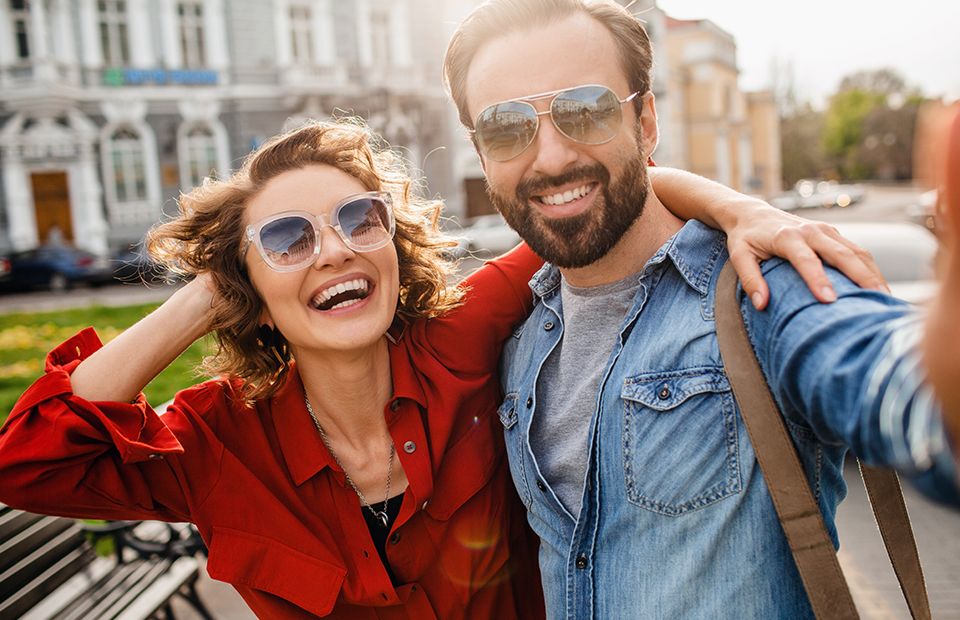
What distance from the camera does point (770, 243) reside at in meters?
1.66

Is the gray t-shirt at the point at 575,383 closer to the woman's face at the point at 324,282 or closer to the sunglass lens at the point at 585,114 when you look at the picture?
the sunglass lens at the point at 585,114

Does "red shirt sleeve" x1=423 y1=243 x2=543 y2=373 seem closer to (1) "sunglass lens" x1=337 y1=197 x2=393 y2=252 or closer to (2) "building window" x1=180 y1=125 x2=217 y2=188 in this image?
(1) "sunglass lens" x1=337 y1=197 x2=393 y2=252

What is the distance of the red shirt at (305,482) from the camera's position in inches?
79.2

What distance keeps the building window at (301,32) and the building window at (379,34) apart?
2464 mm

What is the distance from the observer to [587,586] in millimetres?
1874

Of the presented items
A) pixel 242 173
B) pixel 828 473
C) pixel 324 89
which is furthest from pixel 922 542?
pixel 324 89

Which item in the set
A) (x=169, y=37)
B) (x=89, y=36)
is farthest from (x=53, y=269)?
(x=169, y=37)

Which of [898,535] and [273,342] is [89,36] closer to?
[273,342]

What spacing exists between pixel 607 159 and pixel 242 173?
121 centimetres

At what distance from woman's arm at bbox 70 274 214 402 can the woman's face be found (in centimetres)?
→ 20

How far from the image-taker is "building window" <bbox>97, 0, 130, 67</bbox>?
981 inches

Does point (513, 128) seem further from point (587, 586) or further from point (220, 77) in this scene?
point (220, 77)

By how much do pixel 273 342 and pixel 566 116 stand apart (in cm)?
130

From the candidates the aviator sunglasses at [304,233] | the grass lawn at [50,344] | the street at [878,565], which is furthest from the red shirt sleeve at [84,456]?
the grass lawn at [50,344]
